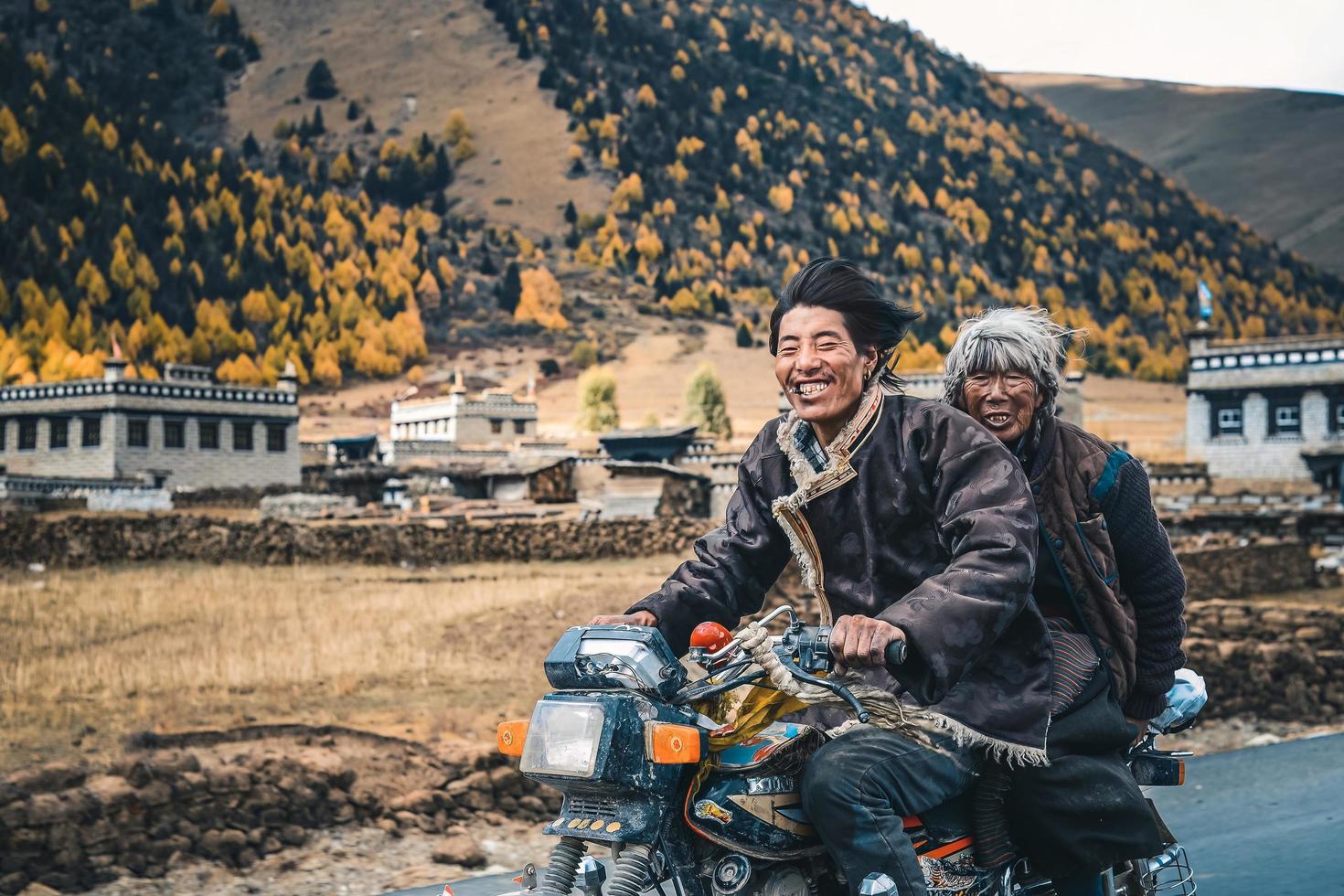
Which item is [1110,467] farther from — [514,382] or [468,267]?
[468,267]

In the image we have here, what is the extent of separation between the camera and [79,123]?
4966 inches

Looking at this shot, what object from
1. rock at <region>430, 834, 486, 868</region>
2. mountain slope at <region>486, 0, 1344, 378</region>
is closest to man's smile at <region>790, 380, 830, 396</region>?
rock at <region>430, 834, 486, 868</region>

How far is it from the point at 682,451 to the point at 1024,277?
11125cm

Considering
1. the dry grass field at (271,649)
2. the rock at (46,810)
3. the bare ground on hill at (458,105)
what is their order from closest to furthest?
the rock at (46,810) < the dry grass field at (271,649) < the bare ground on hill at (458,105)

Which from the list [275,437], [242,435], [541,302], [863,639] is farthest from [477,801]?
[541,302]

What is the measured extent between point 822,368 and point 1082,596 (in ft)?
3.85

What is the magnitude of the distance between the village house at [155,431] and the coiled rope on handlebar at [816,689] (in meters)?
45.3

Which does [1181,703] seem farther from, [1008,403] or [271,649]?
[271,649]

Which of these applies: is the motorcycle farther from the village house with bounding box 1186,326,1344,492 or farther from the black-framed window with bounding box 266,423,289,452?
the black-framed window with bounding box 266,423,289,452

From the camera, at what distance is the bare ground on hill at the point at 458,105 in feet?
491

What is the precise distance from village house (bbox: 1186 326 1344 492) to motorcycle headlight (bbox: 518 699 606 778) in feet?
141

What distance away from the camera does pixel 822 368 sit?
3471 mm

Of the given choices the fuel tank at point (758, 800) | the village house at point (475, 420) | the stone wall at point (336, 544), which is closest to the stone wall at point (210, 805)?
the fuel tank at point (758, 800)

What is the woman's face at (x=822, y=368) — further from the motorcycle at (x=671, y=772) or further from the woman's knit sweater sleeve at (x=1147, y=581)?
the woman's knit sweater sleeve at (x=1147, y=581)
